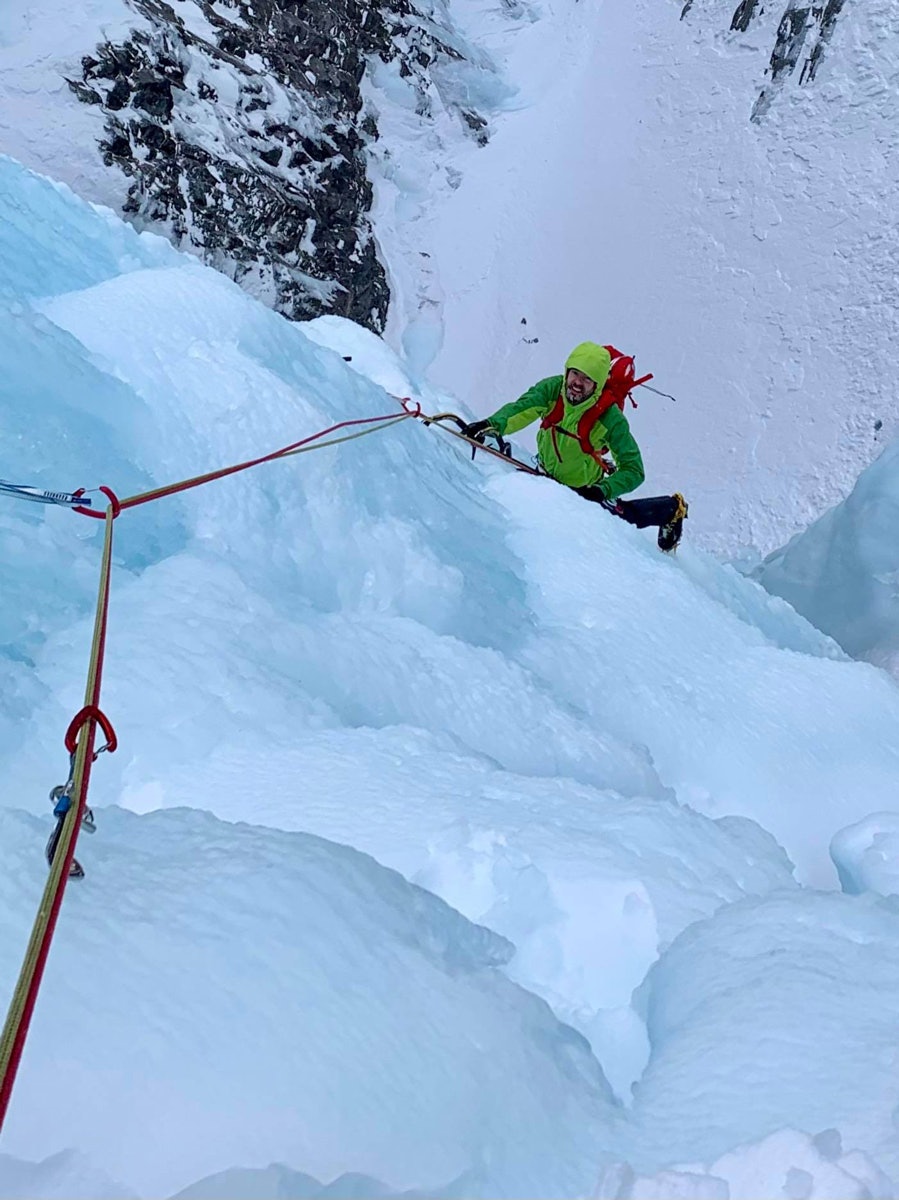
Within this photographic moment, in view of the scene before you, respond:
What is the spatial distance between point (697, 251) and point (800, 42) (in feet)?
10.0

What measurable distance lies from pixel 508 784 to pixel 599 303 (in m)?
10.6

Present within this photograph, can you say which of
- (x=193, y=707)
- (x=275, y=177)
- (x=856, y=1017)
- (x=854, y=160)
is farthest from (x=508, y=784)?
(x=275, y=177)

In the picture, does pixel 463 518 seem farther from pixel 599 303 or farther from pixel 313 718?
pixel 599 303


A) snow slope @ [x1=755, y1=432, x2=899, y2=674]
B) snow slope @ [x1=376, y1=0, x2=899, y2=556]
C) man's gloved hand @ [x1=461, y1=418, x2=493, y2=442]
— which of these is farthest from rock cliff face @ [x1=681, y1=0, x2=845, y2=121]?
man's gloved hand @ [x1=461, y1=418, x2=493, y2=442]

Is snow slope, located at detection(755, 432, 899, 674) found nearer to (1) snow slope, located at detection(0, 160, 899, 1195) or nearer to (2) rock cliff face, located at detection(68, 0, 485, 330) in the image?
(1) snow slope, located at detection(0, 160, 899, 1195)

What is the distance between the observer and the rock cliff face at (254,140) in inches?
459

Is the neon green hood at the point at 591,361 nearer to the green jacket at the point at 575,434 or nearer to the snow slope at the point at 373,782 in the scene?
the green jacket at the point at 575,434

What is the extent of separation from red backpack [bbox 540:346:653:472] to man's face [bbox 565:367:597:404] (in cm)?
6

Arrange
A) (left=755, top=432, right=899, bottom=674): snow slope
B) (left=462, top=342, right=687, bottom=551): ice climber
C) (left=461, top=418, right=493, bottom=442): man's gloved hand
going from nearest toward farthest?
(left=462, top=342, right=687, bottom=551): ice climber → (left=461, top=418, right=493, bottom=442): man's gloved hand → (left=755, top=432, right=899, bottom=674): snow slope

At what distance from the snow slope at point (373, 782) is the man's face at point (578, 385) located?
1.22ft

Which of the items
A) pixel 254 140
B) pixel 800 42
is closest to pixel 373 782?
pixel 800 42

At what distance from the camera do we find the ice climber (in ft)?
11.9

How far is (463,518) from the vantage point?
10.2 ft

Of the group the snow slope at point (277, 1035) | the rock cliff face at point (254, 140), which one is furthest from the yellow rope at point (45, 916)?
the rock cliff face at point (254, 140)
